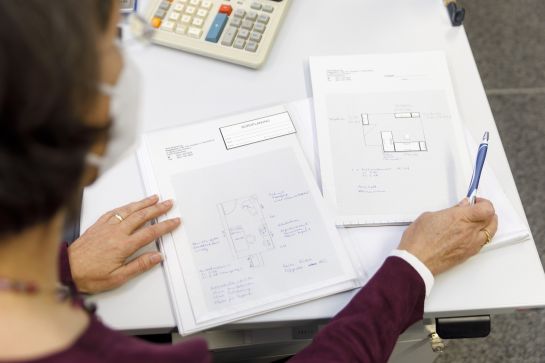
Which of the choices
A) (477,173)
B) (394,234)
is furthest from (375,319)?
(477,173)

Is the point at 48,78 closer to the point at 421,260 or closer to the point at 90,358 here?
the point at 90,358

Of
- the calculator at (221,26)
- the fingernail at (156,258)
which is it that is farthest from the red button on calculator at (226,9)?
the fingernail at (156,258)

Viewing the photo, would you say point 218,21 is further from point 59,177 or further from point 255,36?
point 59,177

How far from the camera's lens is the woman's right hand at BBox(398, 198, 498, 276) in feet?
2.23

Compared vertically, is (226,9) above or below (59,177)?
below

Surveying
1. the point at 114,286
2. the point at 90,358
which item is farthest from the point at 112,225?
the point at 90,358

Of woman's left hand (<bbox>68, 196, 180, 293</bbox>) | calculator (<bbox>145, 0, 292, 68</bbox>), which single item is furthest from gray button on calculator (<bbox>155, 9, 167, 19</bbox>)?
woman's left hand (<bbox>68, 196, 180, 293</bbox>)

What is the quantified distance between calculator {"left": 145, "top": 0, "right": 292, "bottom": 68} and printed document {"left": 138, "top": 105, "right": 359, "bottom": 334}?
0.41 feet

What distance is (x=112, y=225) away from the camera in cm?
71

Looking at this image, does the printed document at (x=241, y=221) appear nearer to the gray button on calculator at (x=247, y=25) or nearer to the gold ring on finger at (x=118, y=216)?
the gold ring on finger at (x=118, y=216)

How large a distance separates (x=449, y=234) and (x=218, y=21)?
0.49 metres

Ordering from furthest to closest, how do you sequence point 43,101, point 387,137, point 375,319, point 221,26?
point 221,26 → point 387,137 → point 375,319 → point 43,101

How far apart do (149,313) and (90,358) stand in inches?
8.8

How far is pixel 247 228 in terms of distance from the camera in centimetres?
71
